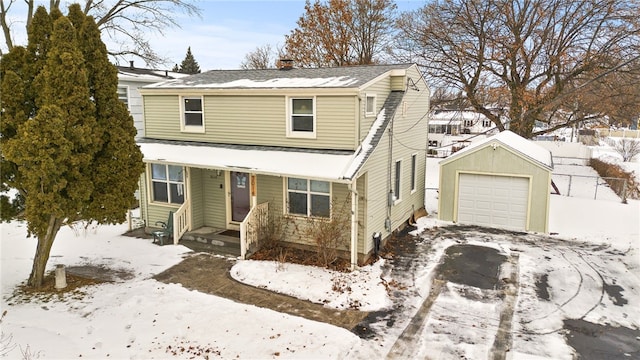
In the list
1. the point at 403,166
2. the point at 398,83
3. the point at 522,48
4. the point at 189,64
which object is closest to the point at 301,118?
the point at 398,83

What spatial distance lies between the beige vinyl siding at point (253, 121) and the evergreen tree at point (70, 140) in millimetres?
3789

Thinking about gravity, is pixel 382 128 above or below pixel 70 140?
above

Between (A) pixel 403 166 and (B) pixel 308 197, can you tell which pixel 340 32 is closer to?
(A) pixel 403 166

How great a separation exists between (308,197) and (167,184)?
513 centimetres

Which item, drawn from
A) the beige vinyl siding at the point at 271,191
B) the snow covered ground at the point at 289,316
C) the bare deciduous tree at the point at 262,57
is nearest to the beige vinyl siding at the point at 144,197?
the snow covered ground at the point at 289,316

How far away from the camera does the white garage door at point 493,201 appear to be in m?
14.6

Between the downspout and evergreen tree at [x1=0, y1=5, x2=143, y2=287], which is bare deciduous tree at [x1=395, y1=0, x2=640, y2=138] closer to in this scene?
the downspout

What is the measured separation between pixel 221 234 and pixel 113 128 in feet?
16.2

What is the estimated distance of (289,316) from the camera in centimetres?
851

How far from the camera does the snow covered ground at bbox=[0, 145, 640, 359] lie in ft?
23.9

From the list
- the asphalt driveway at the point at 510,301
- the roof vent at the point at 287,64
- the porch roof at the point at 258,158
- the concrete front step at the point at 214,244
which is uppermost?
the roof vent at the point at 287,64

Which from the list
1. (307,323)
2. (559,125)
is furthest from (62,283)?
(559,125)

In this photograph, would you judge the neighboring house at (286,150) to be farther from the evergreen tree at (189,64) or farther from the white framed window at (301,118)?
the evergreen tree at (189,64)

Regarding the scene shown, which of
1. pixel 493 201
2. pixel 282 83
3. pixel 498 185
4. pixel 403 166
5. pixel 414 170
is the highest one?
pixel 282 83
